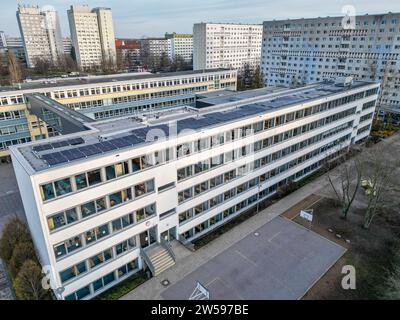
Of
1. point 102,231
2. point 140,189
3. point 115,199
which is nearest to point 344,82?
point 140,189

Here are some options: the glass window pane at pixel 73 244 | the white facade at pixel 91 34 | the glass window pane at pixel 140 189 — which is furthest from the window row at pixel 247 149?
the white facade at pixel 91 34

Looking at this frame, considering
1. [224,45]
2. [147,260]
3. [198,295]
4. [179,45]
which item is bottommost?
[198,295]

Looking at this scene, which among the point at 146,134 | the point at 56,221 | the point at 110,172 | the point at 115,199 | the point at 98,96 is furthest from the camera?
the point at 98,96

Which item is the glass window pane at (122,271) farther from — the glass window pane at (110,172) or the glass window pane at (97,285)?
the glass window pane at (110,172)

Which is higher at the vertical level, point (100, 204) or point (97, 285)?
point (100, 204)

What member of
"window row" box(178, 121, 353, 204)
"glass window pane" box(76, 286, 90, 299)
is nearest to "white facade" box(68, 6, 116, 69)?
"window row" box(178, 121, 353, 204)

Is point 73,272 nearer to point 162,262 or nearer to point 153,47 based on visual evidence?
point 162,262

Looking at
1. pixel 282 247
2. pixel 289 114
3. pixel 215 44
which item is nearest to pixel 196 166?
A: pixel 282 247
